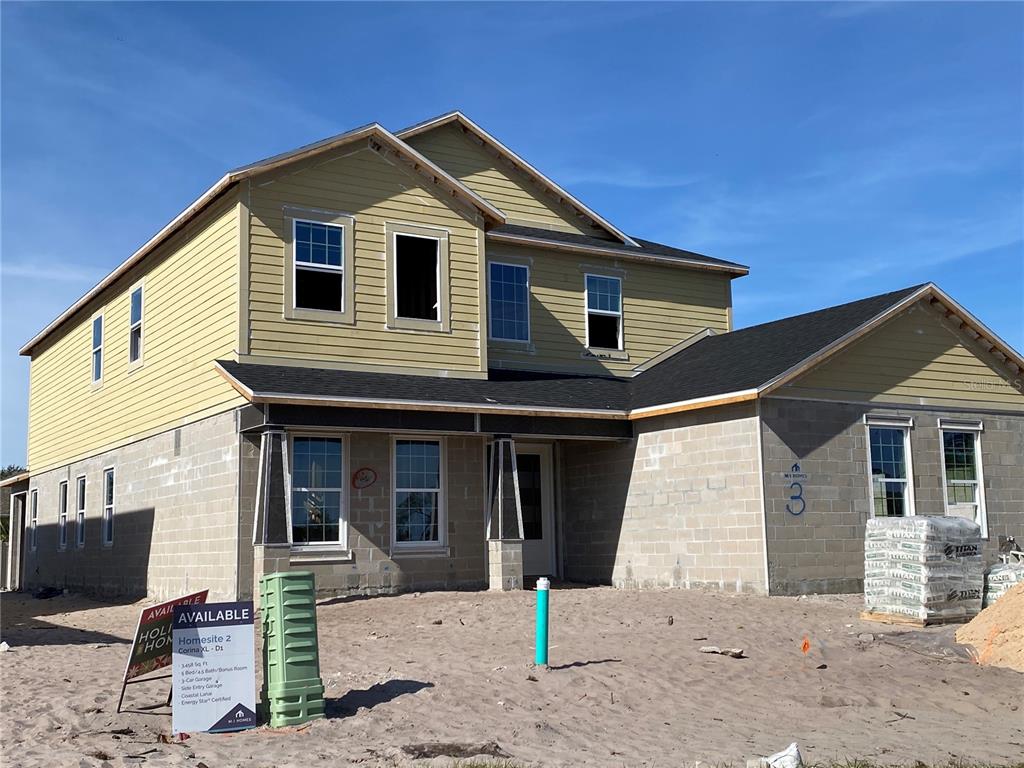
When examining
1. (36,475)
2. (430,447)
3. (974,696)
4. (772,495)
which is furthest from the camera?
(36,475)

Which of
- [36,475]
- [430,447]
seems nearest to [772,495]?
[430,447]

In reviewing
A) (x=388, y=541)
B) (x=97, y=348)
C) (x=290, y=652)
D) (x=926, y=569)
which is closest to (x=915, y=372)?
(x=926, y=569)

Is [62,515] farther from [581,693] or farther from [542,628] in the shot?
[581,693]

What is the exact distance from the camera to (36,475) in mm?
30688

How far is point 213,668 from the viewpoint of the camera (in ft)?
29.9

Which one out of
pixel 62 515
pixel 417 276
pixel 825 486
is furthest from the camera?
pixel 62 515

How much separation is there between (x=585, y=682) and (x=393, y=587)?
752cm

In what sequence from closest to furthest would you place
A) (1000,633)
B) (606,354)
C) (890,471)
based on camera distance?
(1000,633), (890,471), (606,354)

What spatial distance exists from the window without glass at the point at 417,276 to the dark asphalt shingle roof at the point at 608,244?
160 centimetres

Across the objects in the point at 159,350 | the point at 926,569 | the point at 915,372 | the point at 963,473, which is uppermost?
the point at 159,350

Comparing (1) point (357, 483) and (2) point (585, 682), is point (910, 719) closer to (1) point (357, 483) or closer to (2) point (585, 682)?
(2) point (585, 682)

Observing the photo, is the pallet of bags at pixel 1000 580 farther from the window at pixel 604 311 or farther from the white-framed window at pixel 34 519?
the white-framed window at pixel 34 519

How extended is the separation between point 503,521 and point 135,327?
Result: 31.4 feet

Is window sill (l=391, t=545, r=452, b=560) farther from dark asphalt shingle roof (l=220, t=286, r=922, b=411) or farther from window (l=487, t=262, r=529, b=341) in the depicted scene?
window (l=487, t=262, r=529, b=341)
